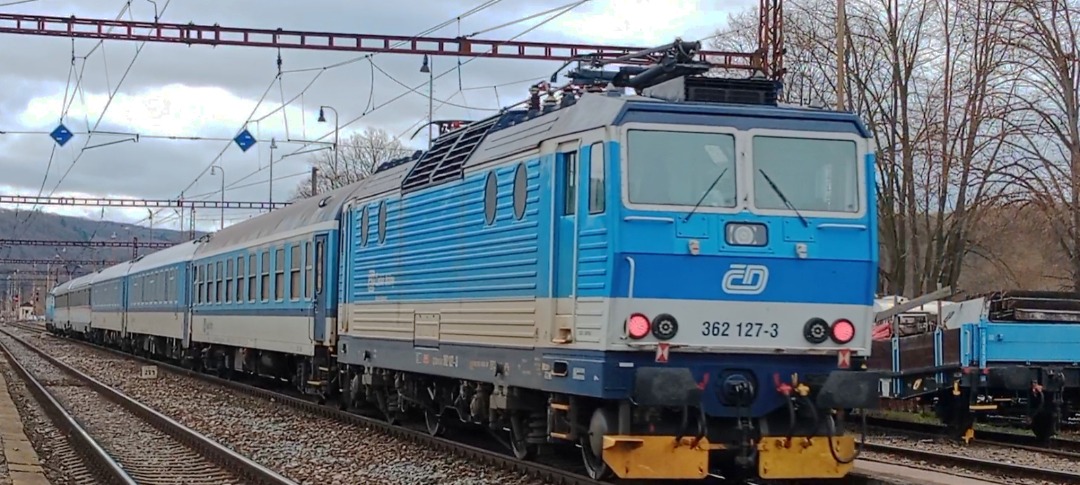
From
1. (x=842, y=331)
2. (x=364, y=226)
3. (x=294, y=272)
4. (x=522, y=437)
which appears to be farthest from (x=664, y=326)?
(x=294, y=272)

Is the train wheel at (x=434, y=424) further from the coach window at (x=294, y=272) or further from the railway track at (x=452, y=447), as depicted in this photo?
the coach window at (x=294, y=272)

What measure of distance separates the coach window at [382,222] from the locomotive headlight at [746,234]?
6.71m

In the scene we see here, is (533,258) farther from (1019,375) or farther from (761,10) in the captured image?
(761,10)

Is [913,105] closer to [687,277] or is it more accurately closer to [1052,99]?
[1052,99]

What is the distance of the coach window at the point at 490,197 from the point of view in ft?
42.1

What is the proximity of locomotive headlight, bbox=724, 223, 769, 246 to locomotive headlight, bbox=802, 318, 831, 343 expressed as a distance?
2.60ft

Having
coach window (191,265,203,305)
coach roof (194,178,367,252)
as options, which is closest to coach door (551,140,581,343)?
coach roof (194,178,367,252)

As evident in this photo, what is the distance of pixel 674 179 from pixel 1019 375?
28.0 feet

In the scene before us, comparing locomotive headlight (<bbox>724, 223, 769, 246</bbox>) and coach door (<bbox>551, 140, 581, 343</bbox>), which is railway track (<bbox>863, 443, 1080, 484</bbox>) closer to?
locomotive headlight (<bbox>724, 223, 769, 246</bbox>)

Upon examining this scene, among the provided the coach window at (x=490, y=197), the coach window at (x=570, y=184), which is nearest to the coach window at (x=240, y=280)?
the coach window at (x=490, y=197)

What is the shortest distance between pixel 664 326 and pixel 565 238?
4.25 feet

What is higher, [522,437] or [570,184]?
[570,184]

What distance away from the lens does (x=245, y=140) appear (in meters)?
36.6

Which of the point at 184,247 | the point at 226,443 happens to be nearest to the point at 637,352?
the point at 226,443
